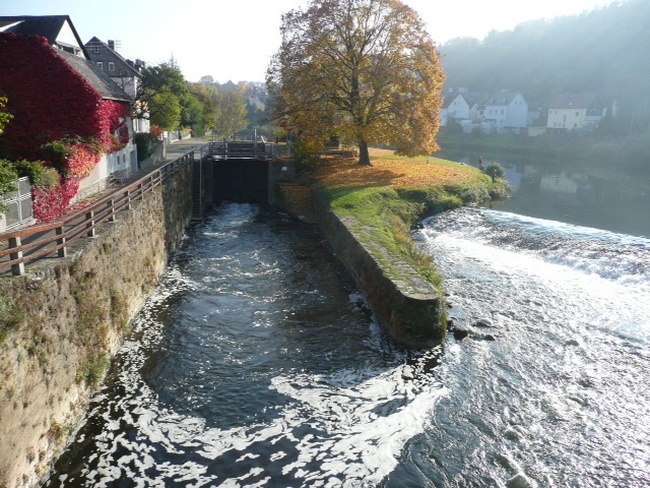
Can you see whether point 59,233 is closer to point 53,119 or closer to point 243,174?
point 53,119

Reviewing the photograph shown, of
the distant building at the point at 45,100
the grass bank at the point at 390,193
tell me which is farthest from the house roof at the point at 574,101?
the distant building at the point at 45,100

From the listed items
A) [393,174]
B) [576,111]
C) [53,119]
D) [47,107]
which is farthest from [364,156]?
[576,111]

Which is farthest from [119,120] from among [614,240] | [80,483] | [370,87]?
[614,240]

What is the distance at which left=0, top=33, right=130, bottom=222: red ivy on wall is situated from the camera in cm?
2030

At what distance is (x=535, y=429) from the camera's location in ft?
36.3

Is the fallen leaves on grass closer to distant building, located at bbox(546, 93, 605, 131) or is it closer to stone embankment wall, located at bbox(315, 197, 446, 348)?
stone embankment wall, located at bbox(315, 197, 446, 348)

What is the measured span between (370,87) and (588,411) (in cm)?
2972

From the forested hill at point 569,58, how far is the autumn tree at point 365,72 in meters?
70.5

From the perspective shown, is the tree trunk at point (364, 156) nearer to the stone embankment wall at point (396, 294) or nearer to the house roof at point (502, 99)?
the stone embankment wall at point (396, 294)

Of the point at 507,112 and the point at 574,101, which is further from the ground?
the point at 574,101

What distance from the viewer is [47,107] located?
22156 millimetres

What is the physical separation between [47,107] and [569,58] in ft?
483

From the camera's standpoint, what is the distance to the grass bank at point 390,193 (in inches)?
843

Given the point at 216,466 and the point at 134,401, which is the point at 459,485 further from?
the point at 134,401
